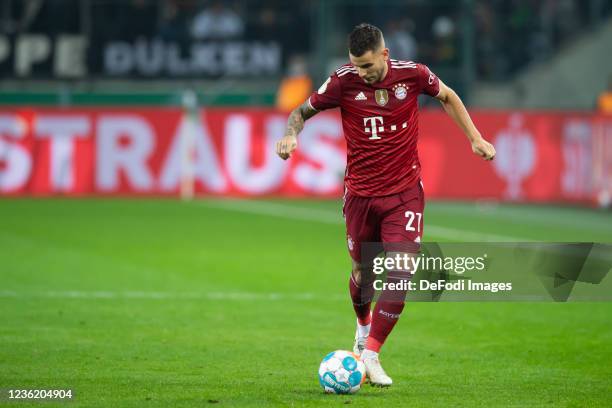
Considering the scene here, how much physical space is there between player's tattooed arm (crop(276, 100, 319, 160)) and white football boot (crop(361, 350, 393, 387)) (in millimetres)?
1308

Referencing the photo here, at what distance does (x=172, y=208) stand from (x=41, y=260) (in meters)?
8.31

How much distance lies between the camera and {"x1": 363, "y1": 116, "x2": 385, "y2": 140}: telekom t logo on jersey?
27.7ft

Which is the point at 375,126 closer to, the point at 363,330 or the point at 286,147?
the point at 286,147

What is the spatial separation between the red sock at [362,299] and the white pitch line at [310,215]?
29.4 feet

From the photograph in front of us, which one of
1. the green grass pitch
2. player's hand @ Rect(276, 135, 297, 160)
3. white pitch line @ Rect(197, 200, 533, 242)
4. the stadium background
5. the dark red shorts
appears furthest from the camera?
white pitch line @ Rect(197, 200, 533, 242)

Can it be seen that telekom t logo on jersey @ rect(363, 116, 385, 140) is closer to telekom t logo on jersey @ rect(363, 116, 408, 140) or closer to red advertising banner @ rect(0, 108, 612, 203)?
telekom t logo on jersey @ rect(363, 116, 408, 140)

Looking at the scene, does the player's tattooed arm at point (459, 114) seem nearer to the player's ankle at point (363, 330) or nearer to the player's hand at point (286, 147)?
the player's hand at point (286, 147)

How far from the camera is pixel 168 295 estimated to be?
1245cm

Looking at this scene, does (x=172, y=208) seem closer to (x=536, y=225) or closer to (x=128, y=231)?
(x=128, y=231)

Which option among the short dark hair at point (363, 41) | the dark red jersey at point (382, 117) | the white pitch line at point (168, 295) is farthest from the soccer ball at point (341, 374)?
the white pitch line at point (168, 295)

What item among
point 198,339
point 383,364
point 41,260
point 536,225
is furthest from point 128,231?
point 383,364

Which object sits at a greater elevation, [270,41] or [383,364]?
[270,41]

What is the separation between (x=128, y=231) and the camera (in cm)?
1889

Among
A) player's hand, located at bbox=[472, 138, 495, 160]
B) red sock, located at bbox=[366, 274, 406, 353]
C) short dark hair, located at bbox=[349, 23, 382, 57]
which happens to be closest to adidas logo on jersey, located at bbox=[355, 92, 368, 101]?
short dark hair, located at bbox=[349, 23, 382, 57]
